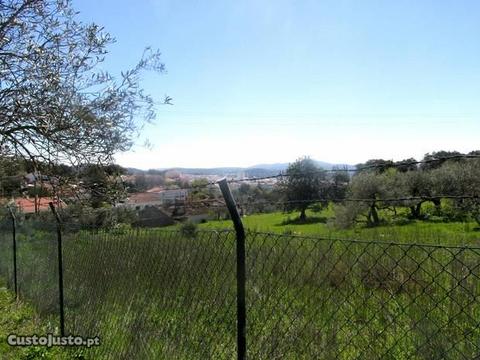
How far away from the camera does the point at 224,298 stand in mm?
3170

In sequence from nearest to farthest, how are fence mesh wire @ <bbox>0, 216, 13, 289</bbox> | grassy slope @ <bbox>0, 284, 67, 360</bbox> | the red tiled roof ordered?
1. grassy slope @ <bbox>0, 284, 67, 360</bbox>
2. the red tiled roof
3. fence mesh wire @ <bbox>0, 216, 13, 289</bbox>

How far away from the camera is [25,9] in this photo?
438 centimetres

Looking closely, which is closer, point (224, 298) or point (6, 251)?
point (224, 298)

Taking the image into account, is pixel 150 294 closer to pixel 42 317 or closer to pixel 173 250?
pixel 173 250

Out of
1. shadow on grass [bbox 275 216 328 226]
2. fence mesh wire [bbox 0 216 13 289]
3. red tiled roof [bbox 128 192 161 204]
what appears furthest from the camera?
shadow on grass [bbox 275 216 328 226]

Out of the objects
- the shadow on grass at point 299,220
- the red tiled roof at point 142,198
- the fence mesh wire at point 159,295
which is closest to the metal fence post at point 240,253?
the fence mesh wire at point 159,295

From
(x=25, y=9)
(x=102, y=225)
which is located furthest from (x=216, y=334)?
(x=25, y=9)

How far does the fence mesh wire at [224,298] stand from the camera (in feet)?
9.79

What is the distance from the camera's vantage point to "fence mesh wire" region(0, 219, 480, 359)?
2984mm

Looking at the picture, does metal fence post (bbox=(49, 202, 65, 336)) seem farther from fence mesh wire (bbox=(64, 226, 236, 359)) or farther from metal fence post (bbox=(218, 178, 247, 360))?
metal fence post (bbox=(218, 178, 247, 360))

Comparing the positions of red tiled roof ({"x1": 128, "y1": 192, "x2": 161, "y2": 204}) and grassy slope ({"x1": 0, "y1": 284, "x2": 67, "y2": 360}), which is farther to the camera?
red tiled roof ({"x1": 128, "y1": 192, "x2": 161, "y2": 204})

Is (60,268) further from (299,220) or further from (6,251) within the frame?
(299,220)

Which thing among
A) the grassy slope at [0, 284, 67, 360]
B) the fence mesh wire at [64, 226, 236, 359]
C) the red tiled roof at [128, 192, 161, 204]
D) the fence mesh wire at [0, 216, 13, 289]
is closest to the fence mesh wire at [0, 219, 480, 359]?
the fence mesh wire at [64, 226, 236, 359]

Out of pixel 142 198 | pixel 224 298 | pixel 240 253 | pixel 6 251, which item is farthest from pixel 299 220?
A: pixel 240 253
